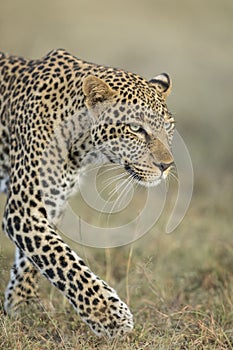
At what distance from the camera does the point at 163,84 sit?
6.88m

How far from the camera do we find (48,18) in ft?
65.2

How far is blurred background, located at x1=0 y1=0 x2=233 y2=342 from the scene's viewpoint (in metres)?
15.3

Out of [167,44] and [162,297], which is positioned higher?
[167,44]

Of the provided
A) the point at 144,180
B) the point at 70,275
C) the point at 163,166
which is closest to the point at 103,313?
the point at 70,275

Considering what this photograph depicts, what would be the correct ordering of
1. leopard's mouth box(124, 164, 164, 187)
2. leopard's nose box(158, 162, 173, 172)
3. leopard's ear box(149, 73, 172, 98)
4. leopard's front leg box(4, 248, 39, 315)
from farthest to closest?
leopard's front leg box(4, 248, 39, 315) → leopard's ear box(149, 73, 172, 98) → leopard's mouth box(124, 164, 164, 187) → leopard's nose box(158, 162, 173, 172)

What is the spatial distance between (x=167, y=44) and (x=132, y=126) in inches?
508

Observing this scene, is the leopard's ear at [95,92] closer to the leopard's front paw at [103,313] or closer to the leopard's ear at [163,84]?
the leopard's ear at [163,84]

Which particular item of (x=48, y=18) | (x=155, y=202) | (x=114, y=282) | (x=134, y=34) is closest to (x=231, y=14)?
(x=134, y=34)

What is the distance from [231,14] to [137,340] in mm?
14978

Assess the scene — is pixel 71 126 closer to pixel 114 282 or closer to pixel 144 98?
pixel 144 98

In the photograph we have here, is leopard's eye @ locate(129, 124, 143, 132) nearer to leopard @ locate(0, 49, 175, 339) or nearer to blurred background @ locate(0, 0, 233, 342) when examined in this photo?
leopard @ locate(0, 49, 175, 339)

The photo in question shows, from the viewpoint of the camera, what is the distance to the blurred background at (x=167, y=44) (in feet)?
50.3

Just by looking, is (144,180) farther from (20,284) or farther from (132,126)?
(20,284)

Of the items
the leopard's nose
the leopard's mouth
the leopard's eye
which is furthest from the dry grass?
the leopard's eye
